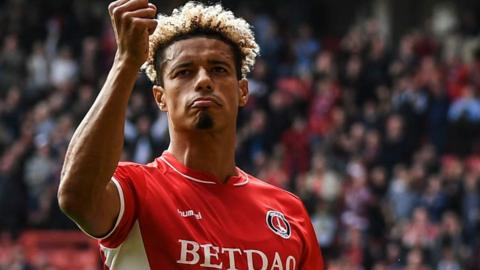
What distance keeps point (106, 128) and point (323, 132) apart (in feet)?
→ 44.8

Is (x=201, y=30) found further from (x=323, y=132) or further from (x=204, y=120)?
(x=323, y=132)

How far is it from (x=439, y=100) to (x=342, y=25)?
7.13 m

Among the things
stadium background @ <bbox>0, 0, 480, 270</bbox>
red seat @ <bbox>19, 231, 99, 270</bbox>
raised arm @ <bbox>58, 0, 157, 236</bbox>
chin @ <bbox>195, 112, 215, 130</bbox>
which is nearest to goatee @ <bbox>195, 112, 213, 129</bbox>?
chin @ <bbox>195, 112, 215, 130</bbox>

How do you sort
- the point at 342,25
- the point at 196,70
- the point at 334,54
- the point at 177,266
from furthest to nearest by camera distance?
the point at 342,25 → the point at 334,54 → the point at 196,70 → the point at 177,266

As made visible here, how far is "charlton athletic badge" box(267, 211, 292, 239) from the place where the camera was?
5445 mm

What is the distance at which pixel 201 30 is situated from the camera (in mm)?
5535

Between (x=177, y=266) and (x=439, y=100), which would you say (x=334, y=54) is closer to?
(x=439, y=100)

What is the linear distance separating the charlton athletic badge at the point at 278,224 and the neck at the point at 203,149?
263mm

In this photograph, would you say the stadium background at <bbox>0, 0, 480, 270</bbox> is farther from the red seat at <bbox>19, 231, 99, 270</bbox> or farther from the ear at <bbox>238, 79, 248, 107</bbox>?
the ear at <bbox>238, 79, 248, 107</bbox>

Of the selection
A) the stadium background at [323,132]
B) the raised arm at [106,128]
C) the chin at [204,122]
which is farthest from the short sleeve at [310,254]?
the stadium background at [323,132]

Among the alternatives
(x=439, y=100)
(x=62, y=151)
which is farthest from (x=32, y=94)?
(x=439, y=100)

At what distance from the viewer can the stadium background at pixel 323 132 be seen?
15828 mm

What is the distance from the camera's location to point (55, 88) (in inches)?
758

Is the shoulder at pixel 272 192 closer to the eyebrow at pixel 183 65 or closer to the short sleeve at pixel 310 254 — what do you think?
the short sleeve at pixel 310 254
